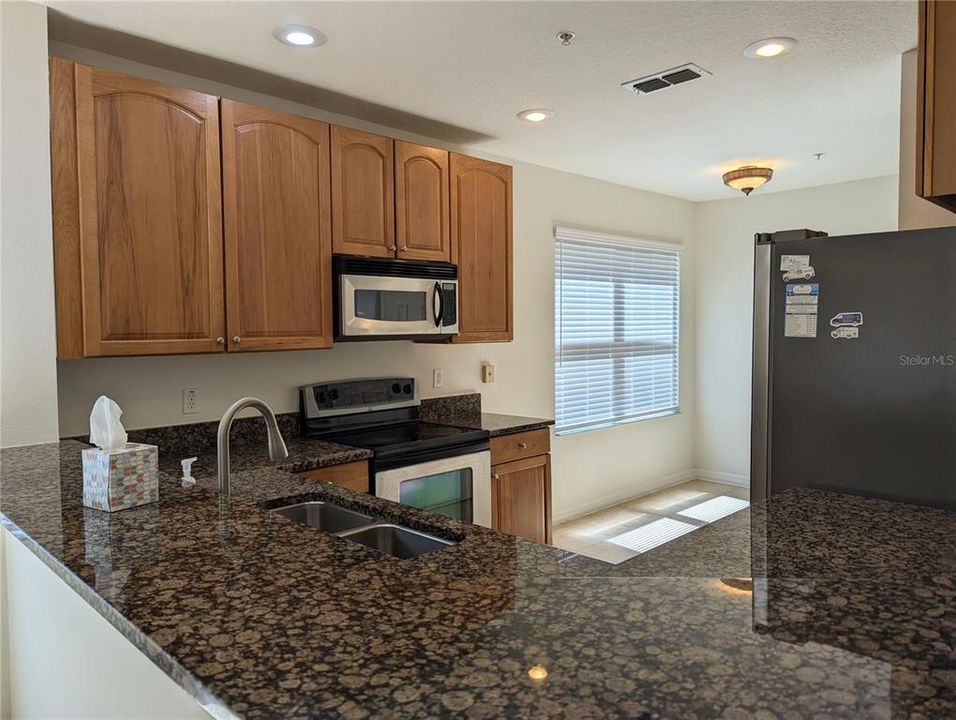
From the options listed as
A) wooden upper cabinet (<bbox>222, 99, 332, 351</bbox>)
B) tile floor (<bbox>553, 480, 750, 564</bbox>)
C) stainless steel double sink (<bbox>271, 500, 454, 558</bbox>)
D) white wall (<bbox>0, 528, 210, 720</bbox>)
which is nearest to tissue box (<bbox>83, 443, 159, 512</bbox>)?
white wall (<bbox>0, 528, 210, 720</bbox>)

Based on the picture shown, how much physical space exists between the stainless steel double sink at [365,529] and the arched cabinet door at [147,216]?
97 cm

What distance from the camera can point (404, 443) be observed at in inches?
121

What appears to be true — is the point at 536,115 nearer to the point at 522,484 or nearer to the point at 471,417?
the point at 471,417

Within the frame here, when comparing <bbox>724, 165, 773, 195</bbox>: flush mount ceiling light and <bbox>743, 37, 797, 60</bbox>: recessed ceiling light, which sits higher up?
<bbox>743, 37, 797, 60</bbox>: recessed ceiling light

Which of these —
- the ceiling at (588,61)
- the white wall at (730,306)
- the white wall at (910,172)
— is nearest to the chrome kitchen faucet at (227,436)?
the ceiling at (588,61)

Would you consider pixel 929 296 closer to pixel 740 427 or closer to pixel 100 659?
pixel 100 659

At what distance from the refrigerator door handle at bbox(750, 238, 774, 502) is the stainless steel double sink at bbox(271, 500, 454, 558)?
1434mm

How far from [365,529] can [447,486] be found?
4.60ft

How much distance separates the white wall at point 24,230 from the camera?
2.19m

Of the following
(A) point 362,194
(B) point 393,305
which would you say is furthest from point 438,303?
(A) point 362,194

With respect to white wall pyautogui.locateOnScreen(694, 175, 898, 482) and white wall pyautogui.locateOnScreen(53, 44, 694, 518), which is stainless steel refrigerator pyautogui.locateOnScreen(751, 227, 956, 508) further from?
white wall pyautogui.locateOnScreen(694, 175, 898, 482)

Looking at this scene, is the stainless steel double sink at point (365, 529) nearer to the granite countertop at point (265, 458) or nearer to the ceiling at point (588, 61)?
the granite countertop at point (265, 458)

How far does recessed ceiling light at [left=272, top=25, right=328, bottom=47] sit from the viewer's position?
2.46 meters

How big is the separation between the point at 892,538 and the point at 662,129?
9.61 feet
